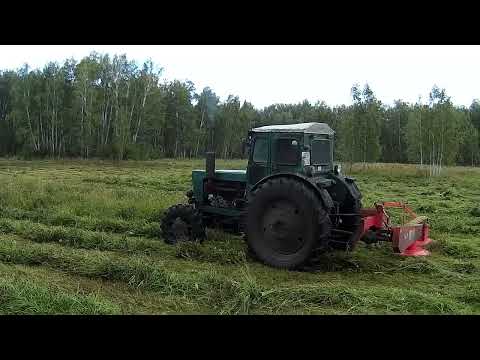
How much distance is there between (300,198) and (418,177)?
27.1 meters

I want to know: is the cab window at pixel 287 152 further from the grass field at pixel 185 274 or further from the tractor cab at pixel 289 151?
the grass field at pixel 185 274

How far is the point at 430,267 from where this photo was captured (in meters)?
7.07

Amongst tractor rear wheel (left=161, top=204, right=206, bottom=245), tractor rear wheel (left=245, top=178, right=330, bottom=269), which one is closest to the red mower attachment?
tractor rear wheel (left=245, top=178, right=330, bottom=269)

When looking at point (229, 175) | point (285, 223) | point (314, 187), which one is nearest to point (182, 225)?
point (229, 175)

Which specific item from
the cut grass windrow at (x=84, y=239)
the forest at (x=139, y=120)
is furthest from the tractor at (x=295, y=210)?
the forest at (x=139, y=120)

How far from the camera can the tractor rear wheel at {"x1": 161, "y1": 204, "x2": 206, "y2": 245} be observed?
8.62 m

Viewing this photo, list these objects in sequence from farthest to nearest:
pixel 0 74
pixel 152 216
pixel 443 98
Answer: pixel 0 74
pixel 443 98
pixel 152 216

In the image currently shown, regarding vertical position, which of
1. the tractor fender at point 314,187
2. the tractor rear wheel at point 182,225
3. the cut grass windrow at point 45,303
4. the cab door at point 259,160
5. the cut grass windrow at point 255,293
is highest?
the cab door at point 259,160

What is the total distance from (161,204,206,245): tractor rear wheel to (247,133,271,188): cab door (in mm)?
1290

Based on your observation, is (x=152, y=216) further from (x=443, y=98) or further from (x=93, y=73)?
(x=93, y=73)

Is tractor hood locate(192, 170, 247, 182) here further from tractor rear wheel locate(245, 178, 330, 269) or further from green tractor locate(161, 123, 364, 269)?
tractor rear wheel locate(245, 178, 330, 269)

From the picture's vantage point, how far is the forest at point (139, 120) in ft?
127

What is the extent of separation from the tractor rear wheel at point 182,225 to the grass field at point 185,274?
9.0 inches

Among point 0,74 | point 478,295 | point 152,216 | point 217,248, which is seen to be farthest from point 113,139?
point 478,295
